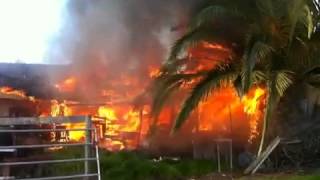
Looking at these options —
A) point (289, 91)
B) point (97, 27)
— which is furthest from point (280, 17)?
point (97, 27)

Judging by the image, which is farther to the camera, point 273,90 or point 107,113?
point 107,113

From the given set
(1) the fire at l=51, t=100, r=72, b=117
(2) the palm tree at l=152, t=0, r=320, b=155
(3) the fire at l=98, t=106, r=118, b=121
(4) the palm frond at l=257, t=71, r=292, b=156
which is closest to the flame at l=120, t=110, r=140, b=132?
(3) the fire at l=98, t=106, r=118, b=121

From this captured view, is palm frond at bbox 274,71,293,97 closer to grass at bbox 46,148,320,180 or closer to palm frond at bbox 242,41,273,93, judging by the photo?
palm frond at bbox 242,41,273,93

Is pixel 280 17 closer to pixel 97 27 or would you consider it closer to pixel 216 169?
pixel 216 169

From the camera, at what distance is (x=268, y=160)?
45.0 ft

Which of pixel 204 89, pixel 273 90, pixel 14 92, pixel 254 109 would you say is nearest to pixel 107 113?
pixel 14 92

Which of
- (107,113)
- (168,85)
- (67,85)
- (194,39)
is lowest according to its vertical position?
(107,113)

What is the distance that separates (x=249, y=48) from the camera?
13461 millimetres

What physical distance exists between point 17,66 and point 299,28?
11987 millimetres

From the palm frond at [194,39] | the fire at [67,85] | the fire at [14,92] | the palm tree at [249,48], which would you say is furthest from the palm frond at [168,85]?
the fire at [14,92]

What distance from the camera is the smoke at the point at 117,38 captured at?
18.4 meters

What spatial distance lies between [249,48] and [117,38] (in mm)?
6789

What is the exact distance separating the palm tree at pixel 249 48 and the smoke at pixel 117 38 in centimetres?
313

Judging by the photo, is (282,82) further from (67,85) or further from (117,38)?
(67,85)
